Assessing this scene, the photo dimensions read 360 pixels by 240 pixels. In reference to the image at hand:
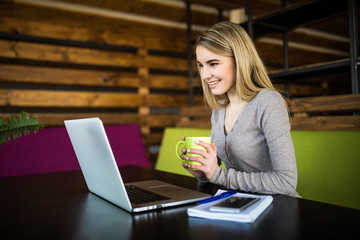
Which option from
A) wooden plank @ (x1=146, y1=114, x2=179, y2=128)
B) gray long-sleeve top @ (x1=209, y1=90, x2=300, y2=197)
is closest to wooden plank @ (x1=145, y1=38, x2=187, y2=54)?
wooden plank @ (x1=146, y1=114, x2=179, y2=128)

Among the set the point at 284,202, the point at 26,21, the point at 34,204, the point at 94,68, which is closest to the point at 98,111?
the point at 94,68

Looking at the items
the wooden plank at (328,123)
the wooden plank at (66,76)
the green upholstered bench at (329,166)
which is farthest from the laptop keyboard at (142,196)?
the wooden plank at (66,76)

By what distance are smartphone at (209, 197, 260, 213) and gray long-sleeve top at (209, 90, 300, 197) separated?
27cm

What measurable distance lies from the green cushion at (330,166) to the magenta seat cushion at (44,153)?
1.51m

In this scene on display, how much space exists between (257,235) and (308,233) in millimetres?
91

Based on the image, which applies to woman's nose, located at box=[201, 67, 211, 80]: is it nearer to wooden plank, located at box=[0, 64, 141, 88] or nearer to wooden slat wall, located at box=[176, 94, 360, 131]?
wooden slat wall, located at box=[176, 94, 360, 131]

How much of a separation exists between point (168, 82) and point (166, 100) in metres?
0.18

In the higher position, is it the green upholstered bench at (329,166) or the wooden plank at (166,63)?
the wooden plank at (166,63)

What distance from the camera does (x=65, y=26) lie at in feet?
8.77

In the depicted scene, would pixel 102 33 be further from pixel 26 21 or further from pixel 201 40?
pixel 201 40

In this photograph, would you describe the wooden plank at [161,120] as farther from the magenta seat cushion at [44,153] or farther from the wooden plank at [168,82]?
the magenta seat cushion at [44,153]

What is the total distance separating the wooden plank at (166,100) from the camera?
3106mm

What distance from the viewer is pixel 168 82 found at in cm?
319

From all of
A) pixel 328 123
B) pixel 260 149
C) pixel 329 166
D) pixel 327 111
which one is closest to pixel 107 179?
pixel 260 149
